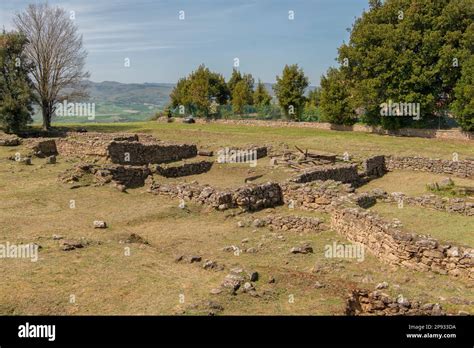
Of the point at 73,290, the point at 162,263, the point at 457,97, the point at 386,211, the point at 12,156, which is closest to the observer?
the point at 73,290

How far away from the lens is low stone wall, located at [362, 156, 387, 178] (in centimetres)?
2834

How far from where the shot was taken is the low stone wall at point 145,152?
1179 inches

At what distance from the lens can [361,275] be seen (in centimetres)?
1252

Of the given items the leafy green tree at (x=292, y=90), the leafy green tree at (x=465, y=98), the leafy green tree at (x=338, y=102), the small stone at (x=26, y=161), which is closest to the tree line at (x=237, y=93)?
the leafy green tree at (x=292, y=90)

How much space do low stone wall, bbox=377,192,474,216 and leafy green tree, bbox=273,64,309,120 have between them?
128ft

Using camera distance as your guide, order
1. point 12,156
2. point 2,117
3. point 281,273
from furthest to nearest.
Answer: point 2,117 → point 12,156 → point 281,273

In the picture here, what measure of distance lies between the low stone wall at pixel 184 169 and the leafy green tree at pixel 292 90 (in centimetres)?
3098

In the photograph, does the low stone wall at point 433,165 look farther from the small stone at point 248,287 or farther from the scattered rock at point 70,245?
the scattered rock at point 70,245

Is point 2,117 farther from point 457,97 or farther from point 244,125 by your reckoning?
point 457,97

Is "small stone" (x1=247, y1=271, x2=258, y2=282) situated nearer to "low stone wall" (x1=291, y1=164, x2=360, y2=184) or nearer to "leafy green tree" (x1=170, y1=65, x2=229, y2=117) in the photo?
"low stone wall" (x1=291, y1=164, x2=360, y2=184)

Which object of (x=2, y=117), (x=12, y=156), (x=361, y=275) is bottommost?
(x=361, y=275)
